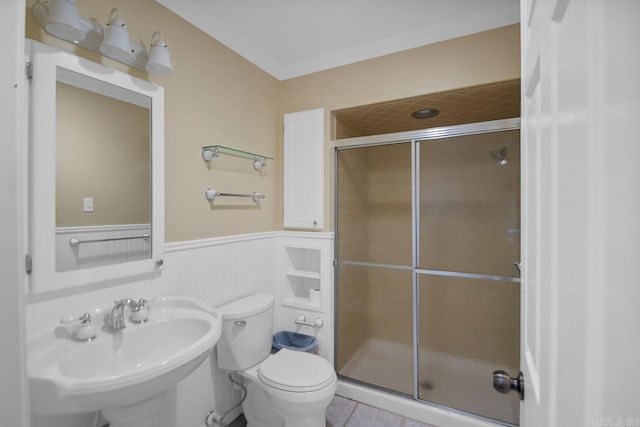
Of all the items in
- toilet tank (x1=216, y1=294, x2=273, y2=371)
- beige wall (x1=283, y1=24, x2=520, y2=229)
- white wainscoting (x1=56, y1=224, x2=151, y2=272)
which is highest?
beige wall (x1=283, y1=24, x2=520, y2=229)

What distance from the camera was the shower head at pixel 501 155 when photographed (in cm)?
174

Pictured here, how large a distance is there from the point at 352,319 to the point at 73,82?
226cm

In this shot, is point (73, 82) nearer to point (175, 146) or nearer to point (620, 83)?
point (175, 146)

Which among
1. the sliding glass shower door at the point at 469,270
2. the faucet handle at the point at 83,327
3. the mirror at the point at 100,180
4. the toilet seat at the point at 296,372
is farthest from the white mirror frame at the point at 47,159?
the sliding glass shower door at the point at 469,270

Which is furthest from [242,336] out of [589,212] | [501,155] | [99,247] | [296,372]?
[501,155]

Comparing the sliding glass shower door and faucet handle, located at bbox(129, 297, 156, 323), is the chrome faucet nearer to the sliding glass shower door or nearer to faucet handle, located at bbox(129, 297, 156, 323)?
faucet handle, located at bbox(129, 297, 156, 323)

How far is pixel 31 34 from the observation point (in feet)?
3.49

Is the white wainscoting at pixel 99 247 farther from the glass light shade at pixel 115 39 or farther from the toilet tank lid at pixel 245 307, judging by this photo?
the glass light shade at pixel 115 39

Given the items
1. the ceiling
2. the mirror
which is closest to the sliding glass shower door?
the ceiling

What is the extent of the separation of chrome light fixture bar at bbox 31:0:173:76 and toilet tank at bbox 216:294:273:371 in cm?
135

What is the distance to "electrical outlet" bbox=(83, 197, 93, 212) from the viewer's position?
1.22 m

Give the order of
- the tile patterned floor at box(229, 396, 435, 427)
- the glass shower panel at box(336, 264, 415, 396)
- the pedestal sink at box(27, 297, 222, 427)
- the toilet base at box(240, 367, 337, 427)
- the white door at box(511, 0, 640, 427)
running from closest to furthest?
the white door at box(511, 0, 640, 427) < the pedestal sink at box(27, 297, 222, 427) < the toilet base at box(240, 367, 337, 427) < the tile patterned floor at box(229, 396, 435, 427) < the glass shower panel at box(336, 264, 415, 396)

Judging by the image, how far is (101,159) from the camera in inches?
49.9

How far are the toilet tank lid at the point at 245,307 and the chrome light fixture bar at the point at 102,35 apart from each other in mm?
1333
